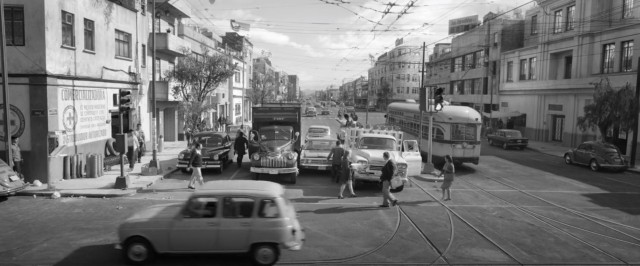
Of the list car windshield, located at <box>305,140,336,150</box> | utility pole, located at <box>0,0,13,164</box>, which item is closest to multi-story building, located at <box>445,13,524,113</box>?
car windshield, located at <box>305,140,336,150</box>

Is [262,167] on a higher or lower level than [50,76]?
lower

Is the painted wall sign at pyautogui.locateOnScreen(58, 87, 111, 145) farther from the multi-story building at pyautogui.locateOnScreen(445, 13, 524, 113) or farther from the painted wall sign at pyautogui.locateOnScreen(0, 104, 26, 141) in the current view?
the multi-story building at pyautogui.locateOnScreen(445, 13, 524, 113)

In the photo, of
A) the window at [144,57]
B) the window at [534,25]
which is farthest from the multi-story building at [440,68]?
the window at [144,57]

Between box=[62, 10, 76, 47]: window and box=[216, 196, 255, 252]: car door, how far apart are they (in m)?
13.3

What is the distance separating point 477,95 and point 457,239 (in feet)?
157

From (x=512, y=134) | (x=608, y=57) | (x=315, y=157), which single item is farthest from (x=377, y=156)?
(x=608, y=57)

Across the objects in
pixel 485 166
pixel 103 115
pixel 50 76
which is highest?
pixel 50 76

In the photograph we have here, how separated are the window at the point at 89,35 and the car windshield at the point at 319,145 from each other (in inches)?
404

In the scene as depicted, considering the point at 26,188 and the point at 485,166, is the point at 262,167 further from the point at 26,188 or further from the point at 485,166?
the point at 485,166

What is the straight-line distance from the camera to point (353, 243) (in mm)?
10461

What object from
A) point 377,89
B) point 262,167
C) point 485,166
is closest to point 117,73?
point 262,167

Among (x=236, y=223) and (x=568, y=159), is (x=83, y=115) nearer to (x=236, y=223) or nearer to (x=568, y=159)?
(x=236, y=223)

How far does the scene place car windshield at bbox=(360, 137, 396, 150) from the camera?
18781mm

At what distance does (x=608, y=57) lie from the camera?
34.1 m
